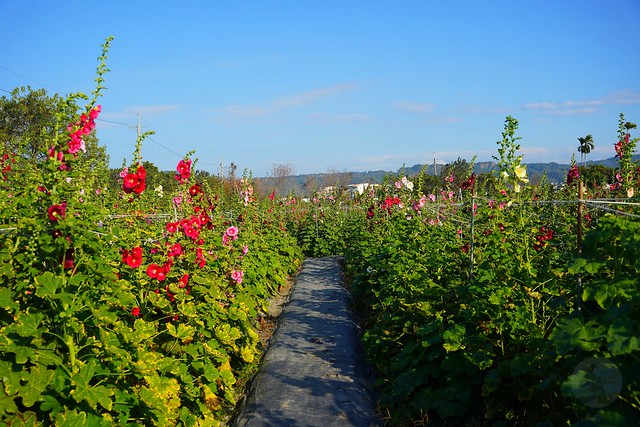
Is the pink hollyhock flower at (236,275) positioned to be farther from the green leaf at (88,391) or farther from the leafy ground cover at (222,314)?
the green leaf at (88,391)

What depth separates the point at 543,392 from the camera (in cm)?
360

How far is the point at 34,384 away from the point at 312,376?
124 inches

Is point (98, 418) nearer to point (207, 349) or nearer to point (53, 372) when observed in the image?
point (53, 372)

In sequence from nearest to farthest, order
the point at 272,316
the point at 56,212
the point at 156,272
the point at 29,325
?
the point at 29,325 → the point at 56,212 → the point at 156,272 → the point at 272,316

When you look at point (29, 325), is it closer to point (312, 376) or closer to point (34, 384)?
point (34, 384)

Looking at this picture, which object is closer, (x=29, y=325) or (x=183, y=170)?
(x=29, y=325)

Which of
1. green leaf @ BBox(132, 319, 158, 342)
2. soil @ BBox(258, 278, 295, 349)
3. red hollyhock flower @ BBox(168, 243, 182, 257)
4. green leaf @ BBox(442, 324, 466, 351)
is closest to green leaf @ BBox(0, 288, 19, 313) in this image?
green leaf @ BBox(132, 319, 158, 342)

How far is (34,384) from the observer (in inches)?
114

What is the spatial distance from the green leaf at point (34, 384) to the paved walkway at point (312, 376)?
2023mm

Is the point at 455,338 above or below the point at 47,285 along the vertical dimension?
below

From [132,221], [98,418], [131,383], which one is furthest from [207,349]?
[98,418]

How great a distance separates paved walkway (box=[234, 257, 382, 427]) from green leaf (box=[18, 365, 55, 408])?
2.02 metres

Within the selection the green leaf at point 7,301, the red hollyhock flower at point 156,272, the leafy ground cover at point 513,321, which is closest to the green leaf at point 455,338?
the leafy ground cover at point 513,321

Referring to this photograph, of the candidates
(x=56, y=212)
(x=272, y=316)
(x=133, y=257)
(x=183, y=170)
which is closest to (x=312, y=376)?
(x=133, y=257)
